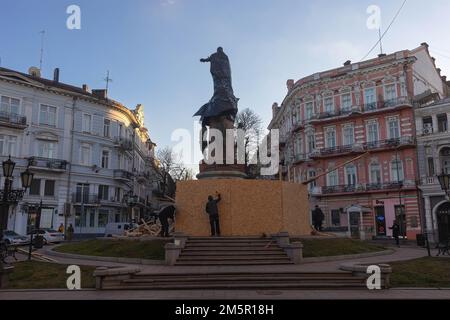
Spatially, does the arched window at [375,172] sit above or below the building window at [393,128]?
below

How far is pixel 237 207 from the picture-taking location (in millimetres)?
18672

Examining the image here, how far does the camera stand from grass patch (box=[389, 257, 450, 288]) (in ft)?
38.0

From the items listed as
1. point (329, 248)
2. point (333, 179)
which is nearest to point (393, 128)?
point (333, 179)

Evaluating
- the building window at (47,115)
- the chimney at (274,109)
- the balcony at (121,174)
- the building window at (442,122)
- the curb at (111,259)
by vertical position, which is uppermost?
the chimney at (274,109)

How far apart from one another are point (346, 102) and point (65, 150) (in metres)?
31.0

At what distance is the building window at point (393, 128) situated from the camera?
139 feet

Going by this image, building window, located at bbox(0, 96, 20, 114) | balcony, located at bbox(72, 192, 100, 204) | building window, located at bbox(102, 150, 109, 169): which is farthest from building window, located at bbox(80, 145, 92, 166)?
building window, located at bbox(0, 96, 20, 114)

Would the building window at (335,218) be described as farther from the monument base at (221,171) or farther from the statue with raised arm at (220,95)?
the statue with raised arm at (220,95)

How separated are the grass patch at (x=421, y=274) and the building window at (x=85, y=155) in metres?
37.7

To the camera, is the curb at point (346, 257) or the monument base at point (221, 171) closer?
the curb at point (346, 257)

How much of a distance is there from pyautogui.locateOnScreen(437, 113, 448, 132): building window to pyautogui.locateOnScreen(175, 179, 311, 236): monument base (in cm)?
2716

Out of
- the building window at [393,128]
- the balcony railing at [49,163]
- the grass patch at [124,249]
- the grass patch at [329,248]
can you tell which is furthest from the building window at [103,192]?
the grass patch at [329,248]

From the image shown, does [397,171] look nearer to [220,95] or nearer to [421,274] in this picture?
[220,95]
